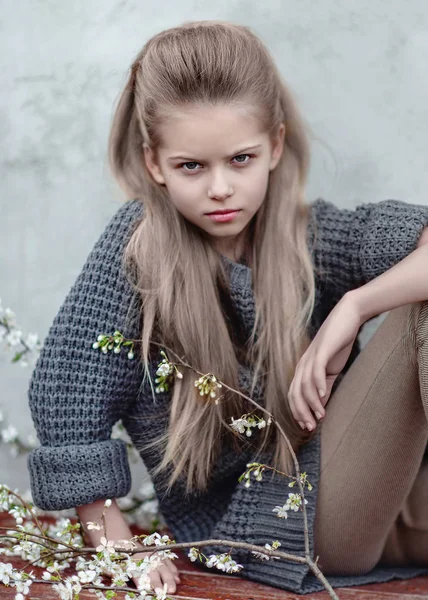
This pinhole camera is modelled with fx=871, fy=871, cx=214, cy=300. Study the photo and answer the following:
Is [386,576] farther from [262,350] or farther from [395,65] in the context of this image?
[395,65]

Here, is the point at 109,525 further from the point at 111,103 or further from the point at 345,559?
the point at 111,103

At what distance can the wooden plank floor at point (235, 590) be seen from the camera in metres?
1.56

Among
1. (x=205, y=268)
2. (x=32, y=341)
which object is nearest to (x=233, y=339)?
(x=205, y=268)

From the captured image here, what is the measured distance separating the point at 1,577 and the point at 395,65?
4.71 ft

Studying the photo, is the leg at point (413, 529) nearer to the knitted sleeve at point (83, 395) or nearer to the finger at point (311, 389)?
the finger at point (311, 389)

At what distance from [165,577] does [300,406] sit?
417 millimetres

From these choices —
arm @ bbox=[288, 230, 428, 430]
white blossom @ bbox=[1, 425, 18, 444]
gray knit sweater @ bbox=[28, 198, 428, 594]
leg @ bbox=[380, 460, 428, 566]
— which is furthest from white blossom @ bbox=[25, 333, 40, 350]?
leg @ bbox=[380, 460, 428, 566]

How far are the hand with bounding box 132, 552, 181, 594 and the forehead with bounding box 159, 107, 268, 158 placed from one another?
0.77m

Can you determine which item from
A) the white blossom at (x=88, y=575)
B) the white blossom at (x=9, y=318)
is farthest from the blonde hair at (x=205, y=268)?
the white blossom at (x=9, y=318)

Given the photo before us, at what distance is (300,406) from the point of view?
1554 mm

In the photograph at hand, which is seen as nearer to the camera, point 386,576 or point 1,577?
point 1,577

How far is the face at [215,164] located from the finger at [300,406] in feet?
1.09

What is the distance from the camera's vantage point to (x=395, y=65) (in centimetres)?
207

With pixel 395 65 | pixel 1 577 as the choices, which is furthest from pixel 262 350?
pixel 395 65
